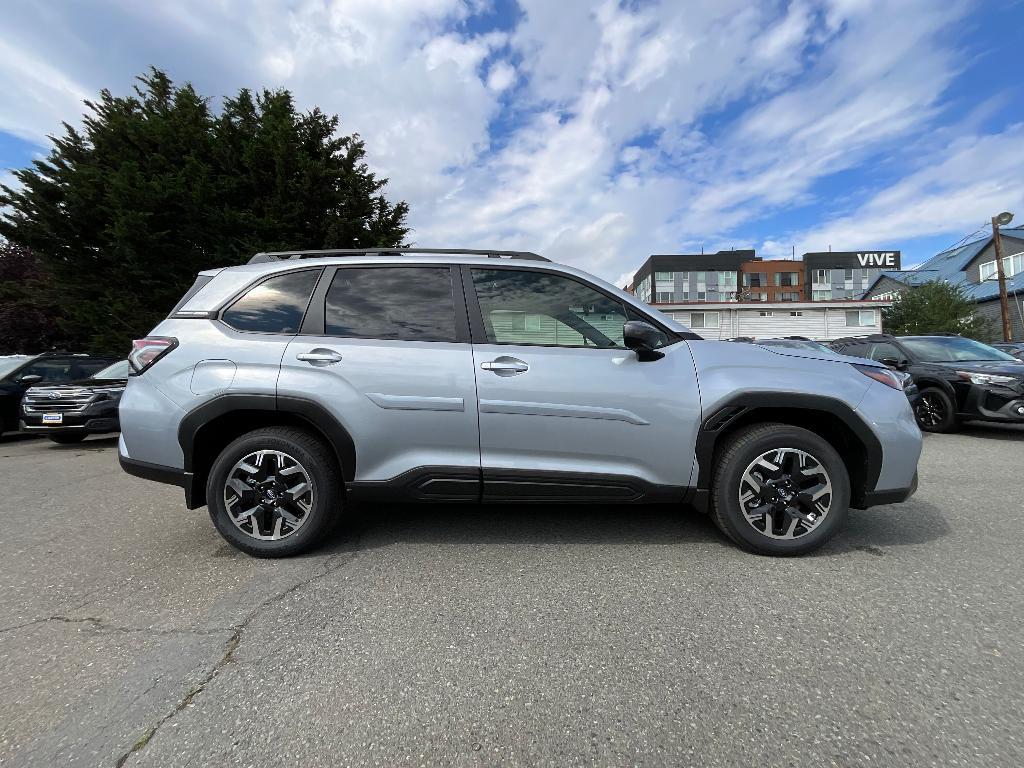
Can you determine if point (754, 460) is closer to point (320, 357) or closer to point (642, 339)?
point (642, 339)

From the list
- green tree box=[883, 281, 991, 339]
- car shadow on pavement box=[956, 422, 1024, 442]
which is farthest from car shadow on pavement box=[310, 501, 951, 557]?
green tree box=[883, 281, 991, 339]

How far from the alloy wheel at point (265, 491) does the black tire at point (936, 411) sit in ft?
27.3

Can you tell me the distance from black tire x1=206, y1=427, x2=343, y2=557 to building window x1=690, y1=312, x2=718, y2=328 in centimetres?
2707

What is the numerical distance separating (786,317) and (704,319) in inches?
172

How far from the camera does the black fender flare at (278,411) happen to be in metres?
2.94

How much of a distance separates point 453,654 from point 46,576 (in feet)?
8.45

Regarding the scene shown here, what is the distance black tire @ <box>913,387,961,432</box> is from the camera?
24.0 feet

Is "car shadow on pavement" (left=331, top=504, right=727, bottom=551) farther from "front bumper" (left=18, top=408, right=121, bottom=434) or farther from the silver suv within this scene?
"front bumper" (left=18, top=408, right=121, bottom=434)

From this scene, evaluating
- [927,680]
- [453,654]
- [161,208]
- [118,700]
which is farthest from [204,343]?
[161,208]

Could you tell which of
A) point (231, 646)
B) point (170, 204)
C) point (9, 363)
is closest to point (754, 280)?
point (170, 204)

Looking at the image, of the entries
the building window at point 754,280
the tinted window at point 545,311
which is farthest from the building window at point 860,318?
the building window at point 754,280

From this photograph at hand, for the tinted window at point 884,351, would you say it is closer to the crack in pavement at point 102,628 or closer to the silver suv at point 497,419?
the silver suv at point 497,419

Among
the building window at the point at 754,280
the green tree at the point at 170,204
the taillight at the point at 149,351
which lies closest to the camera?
the taillight at the point at 149,351

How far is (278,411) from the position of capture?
3.01m
